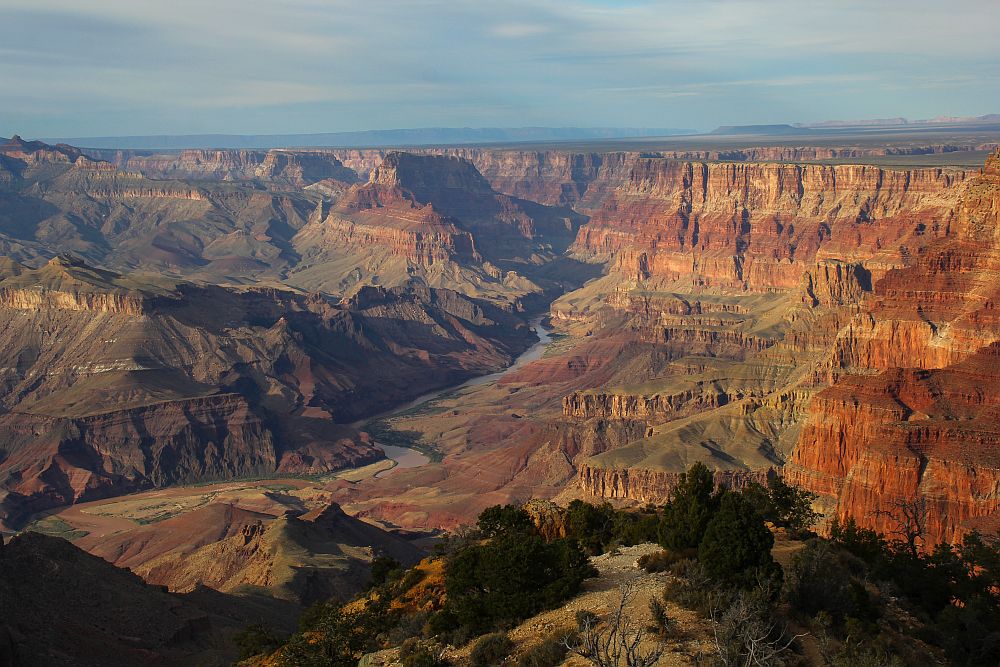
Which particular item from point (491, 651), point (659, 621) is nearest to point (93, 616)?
point (491, 651)

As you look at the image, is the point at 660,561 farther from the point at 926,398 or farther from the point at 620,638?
the point at 926,398

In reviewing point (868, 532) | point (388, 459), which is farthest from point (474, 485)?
point (868, 532)

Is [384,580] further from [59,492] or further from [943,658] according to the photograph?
[59,492]

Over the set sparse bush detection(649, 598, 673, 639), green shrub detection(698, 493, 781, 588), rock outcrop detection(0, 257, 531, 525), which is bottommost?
rock outcrop detection(0, 257, 531, 525)

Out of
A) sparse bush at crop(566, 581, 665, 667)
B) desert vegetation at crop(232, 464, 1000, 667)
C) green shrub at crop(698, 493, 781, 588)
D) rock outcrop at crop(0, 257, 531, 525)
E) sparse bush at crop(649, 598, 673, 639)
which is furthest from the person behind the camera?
rock outcrop at crop(0, 257, 531, 525)

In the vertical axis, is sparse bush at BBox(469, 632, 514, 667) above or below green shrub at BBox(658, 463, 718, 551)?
below

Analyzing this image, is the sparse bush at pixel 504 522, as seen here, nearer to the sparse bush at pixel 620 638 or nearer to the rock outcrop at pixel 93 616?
the rock outcrop at pixel 93 616

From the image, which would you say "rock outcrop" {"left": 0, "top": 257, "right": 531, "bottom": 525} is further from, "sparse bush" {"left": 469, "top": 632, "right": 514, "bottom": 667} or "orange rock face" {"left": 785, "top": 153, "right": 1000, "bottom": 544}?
"sparse bush" {"left": 469, "top": 632, "right": 514, "bottom": 667}

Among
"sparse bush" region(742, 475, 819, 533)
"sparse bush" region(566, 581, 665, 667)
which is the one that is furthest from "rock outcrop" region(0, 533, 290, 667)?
"sparse bush" region(566, 581, 665, 667)

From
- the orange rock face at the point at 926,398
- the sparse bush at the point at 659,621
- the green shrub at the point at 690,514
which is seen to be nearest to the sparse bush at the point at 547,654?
the sparse bush at the point at 659,621
